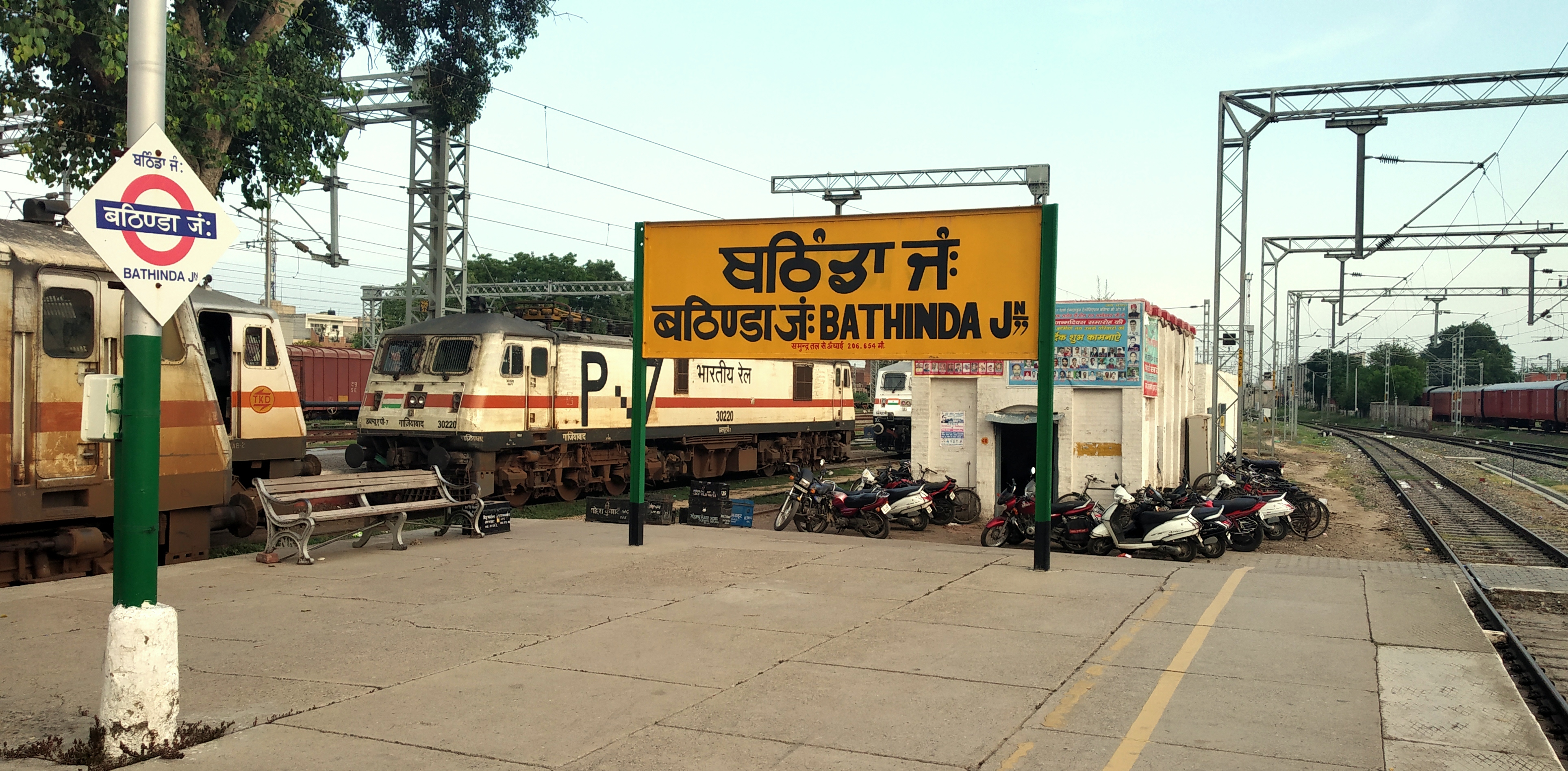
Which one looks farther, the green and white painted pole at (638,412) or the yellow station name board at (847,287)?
the green and white painted pole at (638,412)

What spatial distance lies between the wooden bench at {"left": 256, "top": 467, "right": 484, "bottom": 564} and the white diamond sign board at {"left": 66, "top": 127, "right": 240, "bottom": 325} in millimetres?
5429

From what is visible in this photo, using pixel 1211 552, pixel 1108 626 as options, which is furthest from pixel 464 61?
pixel 1108 626

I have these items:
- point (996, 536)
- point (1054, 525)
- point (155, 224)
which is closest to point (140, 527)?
point (155, 224)

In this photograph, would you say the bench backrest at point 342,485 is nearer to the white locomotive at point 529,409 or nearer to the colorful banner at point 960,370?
the white locomotive at point 529,409

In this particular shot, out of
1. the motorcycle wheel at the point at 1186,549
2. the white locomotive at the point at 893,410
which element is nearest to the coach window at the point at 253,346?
the motorcycle wheel at the point at 1186,549

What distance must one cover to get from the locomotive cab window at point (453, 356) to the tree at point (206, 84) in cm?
336

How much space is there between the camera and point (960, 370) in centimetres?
1700

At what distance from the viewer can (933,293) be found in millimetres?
10992

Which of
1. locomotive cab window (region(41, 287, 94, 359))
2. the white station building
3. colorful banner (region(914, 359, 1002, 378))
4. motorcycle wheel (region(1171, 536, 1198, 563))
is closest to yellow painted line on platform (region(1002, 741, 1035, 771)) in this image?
motorcycle wheel (region(1171, 536, 1198, 563))

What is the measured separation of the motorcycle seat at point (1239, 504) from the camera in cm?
1404

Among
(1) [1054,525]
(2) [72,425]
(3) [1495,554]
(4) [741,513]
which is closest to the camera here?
(2) [72,425]

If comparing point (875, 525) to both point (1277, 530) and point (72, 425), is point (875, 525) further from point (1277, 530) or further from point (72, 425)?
point (72, 425)

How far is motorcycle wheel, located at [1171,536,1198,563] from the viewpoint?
41.0 ft

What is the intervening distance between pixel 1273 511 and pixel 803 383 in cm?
1397
